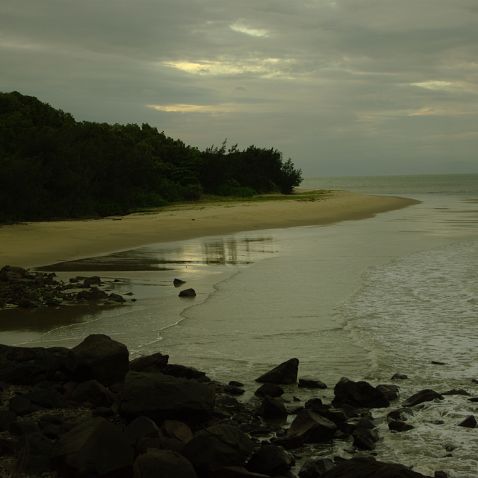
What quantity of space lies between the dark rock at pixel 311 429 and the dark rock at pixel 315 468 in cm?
50

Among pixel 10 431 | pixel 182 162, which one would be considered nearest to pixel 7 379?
pixel 10 431

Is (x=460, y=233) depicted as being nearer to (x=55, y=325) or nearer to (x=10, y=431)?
(x=55, y=325)

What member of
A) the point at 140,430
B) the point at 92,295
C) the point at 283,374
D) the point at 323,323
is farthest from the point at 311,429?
the point at 92,295

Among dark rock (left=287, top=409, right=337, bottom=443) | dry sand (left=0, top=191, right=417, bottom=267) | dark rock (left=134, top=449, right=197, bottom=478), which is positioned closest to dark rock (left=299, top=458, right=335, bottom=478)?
dark rock (left=287, top=409, right=337, bottom=443)

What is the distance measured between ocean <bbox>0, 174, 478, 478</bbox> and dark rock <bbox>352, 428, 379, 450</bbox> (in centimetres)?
9

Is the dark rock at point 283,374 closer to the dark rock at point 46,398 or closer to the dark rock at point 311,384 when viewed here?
the dark rock at point 311,384

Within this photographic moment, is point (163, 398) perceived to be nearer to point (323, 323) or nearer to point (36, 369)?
point (36, 369)

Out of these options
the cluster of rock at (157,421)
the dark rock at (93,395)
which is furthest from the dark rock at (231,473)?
the dark rock at (93,395)

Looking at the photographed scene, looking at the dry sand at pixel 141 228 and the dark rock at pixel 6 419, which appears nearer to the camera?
the dark rock at pixel 6 419

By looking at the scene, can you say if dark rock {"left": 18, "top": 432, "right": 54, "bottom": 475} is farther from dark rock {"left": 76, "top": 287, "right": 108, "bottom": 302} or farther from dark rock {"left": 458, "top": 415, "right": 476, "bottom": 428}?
dark rock {"left": 76, "top": 287, "right": 108, "bottom": 302}

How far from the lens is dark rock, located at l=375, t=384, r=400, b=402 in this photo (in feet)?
24.5

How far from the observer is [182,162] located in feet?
194

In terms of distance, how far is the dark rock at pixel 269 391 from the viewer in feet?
24.9

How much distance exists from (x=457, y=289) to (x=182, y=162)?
150 ft
